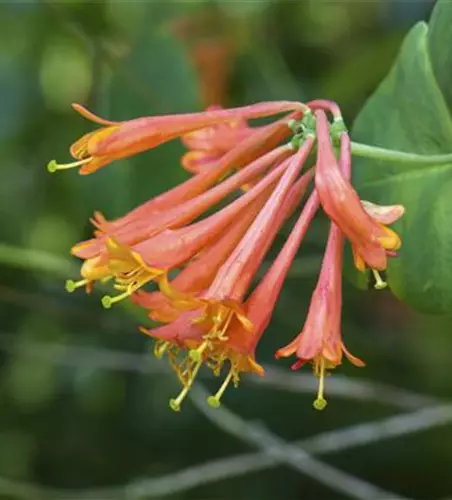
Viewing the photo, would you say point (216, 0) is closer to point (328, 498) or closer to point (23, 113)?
point (23, 113)

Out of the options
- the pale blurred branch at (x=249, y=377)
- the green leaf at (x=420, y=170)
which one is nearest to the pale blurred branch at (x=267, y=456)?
the pale blurred branch at (x=249, y=377)

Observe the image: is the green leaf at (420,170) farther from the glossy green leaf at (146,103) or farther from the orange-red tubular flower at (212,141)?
the glossy green leaf at (146,103)

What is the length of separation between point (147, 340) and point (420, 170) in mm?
694

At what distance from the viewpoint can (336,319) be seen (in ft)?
2.48

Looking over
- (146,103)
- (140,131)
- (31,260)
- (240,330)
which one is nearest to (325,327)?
(240,330)

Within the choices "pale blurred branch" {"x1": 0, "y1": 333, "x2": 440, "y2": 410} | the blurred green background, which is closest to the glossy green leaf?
the blurred green background

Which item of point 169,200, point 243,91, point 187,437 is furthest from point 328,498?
point 169,200

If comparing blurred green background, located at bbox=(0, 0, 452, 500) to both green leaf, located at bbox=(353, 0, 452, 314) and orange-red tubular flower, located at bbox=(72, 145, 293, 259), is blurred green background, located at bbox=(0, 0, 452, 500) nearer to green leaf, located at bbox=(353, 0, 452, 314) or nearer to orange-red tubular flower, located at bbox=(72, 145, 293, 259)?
green leaf, located at bbox=(353, 0, 452, 314)

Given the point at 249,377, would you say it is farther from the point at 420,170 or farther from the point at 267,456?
the point at 420,170

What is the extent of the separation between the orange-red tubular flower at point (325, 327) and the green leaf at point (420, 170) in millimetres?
99

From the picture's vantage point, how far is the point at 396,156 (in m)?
0.80

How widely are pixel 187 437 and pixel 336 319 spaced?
0.87 m

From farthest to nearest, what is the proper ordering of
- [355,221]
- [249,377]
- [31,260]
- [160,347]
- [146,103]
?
[249,377] < [146,103] < [31,260] < [160,347] < [355,221]

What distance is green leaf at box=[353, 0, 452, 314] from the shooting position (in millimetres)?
842
